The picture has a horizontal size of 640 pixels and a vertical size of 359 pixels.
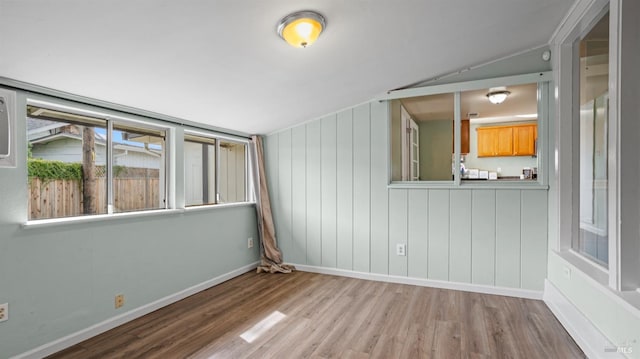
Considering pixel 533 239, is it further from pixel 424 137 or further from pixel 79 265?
pixel 79 265

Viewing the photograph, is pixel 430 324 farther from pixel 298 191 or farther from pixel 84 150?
pixel 84 150

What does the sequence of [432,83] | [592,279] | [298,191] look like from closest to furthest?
[592,279]
[432,83]
[298,191]

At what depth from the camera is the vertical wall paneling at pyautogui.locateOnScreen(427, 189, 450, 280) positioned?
3488 mm

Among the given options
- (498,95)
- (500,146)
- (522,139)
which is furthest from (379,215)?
(522,139)

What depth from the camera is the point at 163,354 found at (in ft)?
7.14

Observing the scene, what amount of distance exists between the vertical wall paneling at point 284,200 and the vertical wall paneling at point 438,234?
1855 mm

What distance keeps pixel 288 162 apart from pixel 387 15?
8.35 ft

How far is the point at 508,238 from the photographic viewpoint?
128 inches

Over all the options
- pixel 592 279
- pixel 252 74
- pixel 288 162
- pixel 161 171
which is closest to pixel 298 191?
pixel 288 162

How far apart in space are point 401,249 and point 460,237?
2.20ft

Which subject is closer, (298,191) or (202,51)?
(202,51)

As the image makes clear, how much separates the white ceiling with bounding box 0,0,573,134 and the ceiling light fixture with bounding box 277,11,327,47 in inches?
1.8

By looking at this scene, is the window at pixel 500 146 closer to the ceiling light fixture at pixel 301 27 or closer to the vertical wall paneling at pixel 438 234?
the vertical wall paneling at pixel 438 234

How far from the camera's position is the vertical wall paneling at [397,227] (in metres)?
3.67
